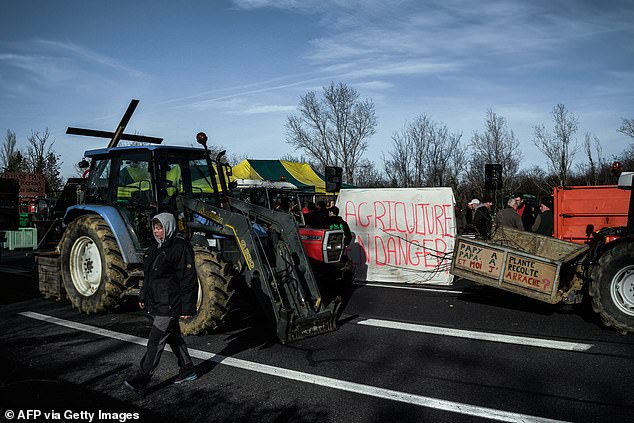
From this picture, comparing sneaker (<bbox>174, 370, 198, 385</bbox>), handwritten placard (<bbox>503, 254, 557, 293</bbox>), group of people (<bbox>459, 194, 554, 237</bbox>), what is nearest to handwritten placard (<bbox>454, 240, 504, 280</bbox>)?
handwritten placard (<bbox>503, 254, 557, 293</bbox>)

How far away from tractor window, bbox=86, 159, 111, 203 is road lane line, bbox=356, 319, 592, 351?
188 inches

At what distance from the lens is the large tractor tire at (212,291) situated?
7.07 m

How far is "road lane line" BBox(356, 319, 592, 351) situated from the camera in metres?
6.88

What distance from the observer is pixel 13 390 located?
544cm

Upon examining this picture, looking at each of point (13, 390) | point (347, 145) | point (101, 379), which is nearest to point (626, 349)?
point (101, 379)

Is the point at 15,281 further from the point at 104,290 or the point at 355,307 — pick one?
the point at 355,307

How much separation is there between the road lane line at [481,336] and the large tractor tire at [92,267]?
12.4 ft

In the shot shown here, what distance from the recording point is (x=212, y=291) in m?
7.07

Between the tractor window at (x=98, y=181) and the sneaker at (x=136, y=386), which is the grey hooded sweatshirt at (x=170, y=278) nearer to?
the sneaker at (x=136, y=386)

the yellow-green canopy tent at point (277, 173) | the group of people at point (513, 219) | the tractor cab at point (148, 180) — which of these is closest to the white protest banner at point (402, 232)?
the group of people at point (513, 219)

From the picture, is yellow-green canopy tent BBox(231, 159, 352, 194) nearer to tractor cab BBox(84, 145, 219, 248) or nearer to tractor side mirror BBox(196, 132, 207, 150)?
tractor cab BBox(84, 145, 219, 248)

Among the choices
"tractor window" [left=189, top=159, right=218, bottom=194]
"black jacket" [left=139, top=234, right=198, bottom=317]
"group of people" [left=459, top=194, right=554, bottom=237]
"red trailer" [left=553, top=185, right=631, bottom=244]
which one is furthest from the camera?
"group of people" [left=459, top=194, right=554, bottom=237]

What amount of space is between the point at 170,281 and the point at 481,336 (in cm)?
426

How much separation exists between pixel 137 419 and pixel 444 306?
615cm
